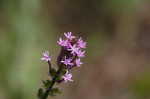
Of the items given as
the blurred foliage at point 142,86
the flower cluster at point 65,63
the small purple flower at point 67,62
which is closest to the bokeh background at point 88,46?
the blurred foliage at point 142,86

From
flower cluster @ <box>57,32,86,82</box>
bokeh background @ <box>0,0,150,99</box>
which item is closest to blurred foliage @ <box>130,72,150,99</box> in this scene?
bokeh background @ <box>0,0,150,99</box>

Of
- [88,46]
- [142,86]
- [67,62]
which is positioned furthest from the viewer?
[88,46]

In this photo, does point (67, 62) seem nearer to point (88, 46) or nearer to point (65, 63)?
point (65, 63)

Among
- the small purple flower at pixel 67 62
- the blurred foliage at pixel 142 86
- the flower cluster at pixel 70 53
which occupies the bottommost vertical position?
the small purple flower at pixel 67 62

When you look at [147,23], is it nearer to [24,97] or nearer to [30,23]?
[30,23]

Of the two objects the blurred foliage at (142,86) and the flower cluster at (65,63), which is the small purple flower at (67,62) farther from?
the blurred foliage at (142,86)

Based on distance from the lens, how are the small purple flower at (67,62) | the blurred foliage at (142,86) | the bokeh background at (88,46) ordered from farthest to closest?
1. the blurred foliage at (142,86)
2. the bokeh background at (88,46)
3. the small purple flower at (67,62)

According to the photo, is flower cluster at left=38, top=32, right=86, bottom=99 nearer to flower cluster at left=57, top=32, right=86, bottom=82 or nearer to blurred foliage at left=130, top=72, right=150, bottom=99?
flower cluster at left=57, top=32, right=86, bottom=82

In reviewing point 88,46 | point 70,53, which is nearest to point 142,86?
point 88,46
